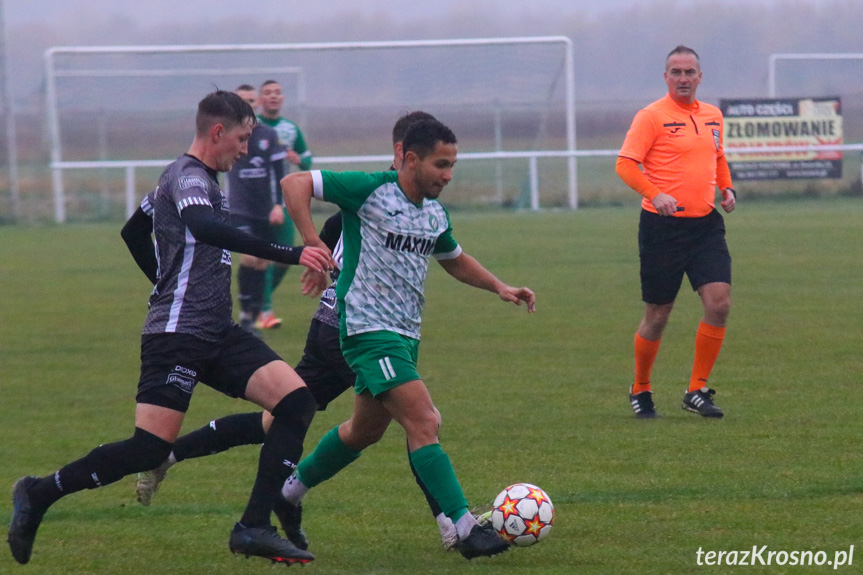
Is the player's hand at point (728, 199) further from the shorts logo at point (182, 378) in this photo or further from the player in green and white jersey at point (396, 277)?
the shorts logo at point (182, 378)

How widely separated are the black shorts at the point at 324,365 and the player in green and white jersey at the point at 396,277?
0.48 meters

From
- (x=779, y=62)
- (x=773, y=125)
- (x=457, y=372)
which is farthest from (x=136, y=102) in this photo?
(x=779, y=62)

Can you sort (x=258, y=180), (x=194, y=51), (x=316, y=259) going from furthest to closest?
1. (x=194, y=51)
2. (x=258, y=180)
3. (x=316, y=259)


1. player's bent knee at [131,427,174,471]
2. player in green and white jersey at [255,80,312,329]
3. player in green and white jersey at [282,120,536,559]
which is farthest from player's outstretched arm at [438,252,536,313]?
player in green and white jersey at [255,80,312,329]

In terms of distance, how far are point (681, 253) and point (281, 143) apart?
4.91 meters

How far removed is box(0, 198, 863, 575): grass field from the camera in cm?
479

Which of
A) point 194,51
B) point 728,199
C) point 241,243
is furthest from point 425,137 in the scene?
point 194,51

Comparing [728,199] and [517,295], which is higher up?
[728,199]

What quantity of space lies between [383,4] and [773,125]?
4857 centimetres

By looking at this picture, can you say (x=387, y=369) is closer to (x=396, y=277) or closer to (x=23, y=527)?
(x=396, y=277)

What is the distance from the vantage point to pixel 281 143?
1107cm

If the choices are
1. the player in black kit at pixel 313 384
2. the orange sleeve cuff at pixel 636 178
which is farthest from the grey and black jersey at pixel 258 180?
the player in black kit at pixel 313 384

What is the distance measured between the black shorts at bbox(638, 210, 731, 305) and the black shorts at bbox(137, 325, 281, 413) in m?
2.98

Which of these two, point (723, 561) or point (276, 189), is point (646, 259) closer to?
point (723, 561)
